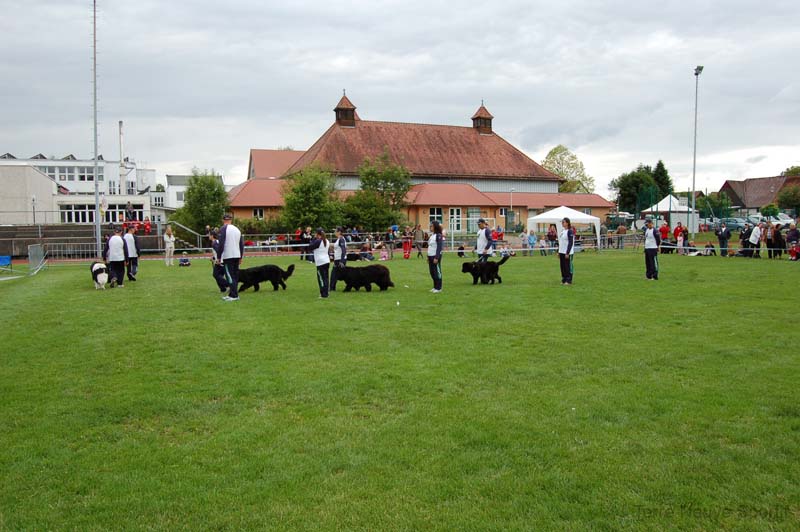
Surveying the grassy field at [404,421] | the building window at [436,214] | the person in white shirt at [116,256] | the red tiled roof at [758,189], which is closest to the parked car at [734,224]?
the building window at [436,214]

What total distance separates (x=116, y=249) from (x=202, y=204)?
25.7 metres

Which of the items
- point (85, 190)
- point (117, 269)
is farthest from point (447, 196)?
point (85, 190)

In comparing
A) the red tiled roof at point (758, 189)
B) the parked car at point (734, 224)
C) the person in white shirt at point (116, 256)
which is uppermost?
the red tiled roof at point (758, 189)

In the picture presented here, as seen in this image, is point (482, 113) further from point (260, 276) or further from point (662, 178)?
point (260, 276)

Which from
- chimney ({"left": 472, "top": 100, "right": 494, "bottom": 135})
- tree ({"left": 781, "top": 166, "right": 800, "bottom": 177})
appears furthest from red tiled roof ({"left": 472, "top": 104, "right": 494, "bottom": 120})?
tree ({"left": 781, "top": 166, "right": 800, "bottom": 177})

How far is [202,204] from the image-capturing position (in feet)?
139

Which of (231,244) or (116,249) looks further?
(116,249)

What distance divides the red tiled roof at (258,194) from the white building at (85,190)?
24.1 feet

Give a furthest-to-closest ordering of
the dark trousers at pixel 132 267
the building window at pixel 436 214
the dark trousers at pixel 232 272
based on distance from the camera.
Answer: the building window at pixel 436 214
the dark trousers at pixel 132 267
the dark trousers at pixel 232 272

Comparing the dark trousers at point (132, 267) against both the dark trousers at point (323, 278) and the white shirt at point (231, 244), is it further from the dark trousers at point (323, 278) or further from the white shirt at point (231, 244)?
the dark trousers at point (323, 278)

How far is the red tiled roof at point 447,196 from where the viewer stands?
179 feet

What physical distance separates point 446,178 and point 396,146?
5840 millimetres

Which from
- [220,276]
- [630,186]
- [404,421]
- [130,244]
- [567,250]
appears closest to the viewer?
[404,421]

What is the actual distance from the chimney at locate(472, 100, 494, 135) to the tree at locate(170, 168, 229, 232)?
33378 millimetres
